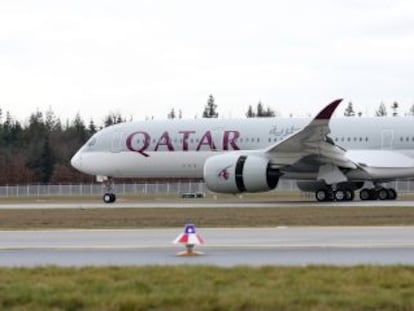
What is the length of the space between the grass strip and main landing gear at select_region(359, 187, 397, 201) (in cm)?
813

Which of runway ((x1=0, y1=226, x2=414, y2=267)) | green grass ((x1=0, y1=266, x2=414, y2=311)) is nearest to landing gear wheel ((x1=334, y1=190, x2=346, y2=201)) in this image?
runway ((x1=0, y1=226, x2=414, y2=267))

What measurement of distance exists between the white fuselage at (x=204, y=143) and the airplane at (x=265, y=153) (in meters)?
0.04

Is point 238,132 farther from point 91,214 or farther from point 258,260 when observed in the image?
point 258,260

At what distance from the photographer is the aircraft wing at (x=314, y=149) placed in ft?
118

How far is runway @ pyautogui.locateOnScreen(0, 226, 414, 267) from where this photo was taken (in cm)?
1455

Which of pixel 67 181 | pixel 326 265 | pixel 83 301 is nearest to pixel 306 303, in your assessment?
pixel 83 301

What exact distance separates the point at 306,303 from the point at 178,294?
→ 1.46m

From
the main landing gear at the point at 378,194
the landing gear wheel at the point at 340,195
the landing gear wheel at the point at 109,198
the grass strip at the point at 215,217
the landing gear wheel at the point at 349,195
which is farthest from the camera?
the landing gear wheel at the point at 109,198

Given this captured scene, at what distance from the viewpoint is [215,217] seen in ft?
88.5

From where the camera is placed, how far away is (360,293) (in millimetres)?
10523

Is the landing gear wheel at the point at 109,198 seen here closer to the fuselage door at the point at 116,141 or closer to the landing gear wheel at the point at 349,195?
the fuselage door at the point at 116,141

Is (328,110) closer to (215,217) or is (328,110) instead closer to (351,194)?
(351,194)

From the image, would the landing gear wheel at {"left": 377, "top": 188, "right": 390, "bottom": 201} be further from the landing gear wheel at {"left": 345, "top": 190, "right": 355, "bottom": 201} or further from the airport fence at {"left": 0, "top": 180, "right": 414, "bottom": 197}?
the airport fence at {"left": 0, "top": 180, "right": 414, "bottom": 197}

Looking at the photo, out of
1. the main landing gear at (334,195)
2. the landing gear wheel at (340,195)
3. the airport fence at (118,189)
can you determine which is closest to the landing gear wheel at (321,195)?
the main landing gear at (334,195)
